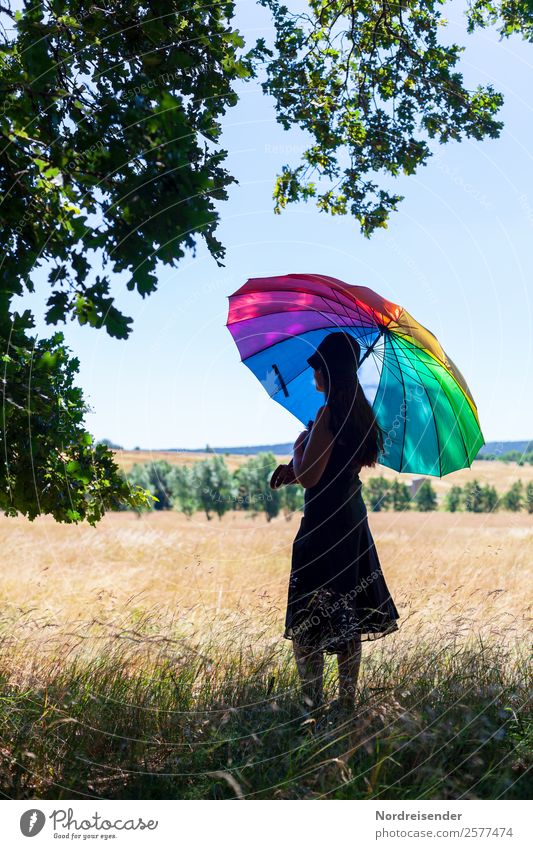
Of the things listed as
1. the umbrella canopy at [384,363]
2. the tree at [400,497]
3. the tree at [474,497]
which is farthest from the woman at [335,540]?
the tree at [400,497]

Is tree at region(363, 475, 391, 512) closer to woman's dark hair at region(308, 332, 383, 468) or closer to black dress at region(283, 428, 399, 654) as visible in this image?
black dress at region(283, 428, 399, 654)

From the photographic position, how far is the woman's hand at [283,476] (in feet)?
16.2

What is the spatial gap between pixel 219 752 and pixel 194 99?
199 inches

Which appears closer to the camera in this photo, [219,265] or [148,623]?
[219,265]

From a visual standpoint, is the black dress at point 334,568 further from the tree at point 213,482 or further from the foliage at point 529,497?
the tree at point 213,482

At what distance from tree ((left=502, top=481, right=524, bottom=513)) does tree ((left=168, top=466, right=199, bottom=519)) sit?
2096cm

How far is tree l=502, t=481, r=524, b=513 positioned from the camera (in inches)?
1566

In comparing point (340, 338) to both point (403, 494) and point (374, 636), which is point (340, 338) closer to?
point (374, 636)

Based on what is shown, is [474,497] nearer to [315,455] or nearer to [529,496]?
[315,455]

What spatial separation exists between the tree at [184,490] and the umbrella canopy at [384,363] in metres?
43.4

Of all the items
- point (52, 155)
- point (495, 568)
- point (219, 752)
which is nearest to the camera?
point (52, 155)

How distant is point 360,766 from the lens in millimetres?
4090

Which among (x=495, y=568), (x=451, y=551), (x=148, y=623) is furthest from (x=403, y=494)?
(x=148, y=623)

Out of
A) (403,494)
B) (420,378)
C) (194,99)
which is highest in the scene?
(194,99)
